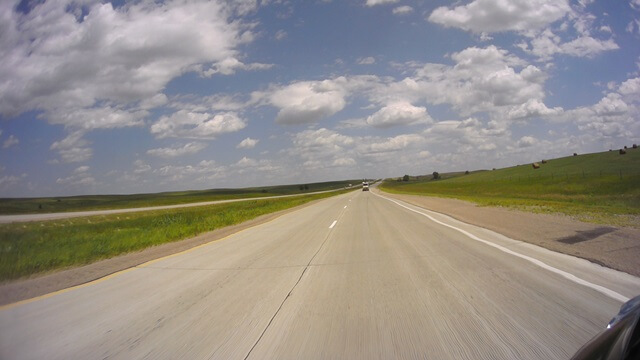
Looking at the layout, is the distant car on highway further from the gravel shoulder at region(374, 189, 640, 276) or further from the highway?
the gravel shoulder at region(374, 189, 640, 276)

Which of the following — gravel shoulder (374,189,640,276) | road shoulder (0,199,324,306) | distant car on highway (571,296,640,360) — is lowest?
gravel shoulder (374,189,640,276)

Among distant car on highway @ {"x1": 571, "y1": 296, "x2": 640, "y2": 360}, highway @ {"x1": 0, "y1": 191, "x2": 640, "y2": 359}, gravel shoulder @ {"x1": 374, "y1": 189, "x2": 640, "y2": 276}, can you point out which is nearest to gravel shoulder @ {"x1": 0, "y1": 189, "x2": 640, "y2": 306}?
gravel shoulder @ {"x1": 374, "y1": 189, "x2": 640, "y2": 276}

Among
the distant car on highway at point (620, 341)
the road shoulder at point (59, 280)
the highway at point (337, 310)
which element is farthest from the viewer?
the road shoulder at point (59, 280)

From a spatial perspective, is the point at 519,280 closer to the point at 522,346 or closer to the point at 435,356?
the point at 522,346

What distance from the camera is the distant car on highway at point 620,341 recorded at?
1.81 m

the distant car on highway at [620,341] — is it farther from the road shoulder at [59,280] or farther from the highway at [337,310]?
the road shoulder at [59,280]

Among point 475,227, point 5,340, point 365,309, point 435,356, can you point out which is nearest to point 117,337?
point 5,340

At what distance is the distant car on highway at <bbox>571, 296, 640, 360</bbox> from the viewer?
5.94 feet

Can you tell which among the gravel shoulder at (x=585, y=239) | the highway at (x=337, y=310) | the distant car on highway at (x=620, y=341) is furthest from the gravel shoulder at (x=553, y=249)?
the distant car on highway at (x=620, y=341)

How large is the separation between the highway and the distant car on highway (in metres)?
1.39

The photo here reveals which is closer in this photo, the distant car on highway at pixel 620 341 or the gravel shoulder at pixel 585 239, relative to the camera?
the distant car on highway at pixel 620 341

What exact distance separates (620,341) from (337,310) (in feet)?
11.5

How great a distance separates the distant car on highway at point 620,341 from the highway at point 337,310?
1.39 meters

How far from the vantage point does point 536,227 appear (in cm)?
1254
